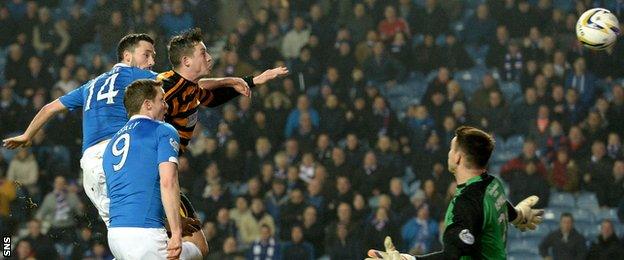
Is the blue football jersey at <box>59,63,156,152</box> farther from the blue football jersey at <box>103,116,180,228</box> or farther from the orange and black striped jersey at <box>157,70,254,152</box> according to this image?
the blue football jersey at <box>103,116,180,228</box>

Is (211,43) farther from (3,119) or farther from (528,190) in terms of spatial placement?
(528,190)

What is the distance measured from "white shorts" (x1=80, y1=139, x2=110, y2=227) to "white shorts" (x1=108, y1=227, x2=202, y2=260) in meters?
1.12

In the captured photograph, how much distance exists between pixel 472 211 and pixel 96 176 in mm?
3141

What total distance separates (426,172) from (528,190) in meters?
1.49

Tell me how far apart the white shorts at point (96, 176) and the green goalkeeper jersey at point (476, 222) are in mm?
2841

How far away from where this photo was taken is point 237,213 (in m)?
14.9

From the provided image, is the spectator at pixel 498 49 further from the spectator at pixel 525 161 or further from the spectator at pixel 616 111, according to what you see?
the spectator at pixel 525 161

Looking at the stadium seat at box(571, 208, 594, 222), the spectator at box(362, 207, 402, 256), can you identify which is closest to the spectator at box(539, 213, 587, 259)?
the stadium seat at box(571, 208, 594, 222)

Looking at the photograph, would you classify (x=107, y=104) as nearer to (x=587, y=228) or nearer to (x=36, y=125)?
(x=36, y=125)

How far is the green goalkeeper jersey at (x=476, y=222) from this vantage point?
6.05m

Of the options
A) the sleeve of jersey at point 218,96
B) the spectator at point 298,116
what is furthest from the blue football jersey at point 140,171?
the spectator at point 298,116

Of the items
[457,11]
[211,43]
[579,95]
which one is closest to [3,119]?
[211,43]

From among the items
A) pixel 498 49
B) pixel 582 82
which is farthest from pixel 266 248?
pixel 582 82

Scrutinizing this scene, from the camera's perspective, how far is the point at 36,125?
8172 mm
